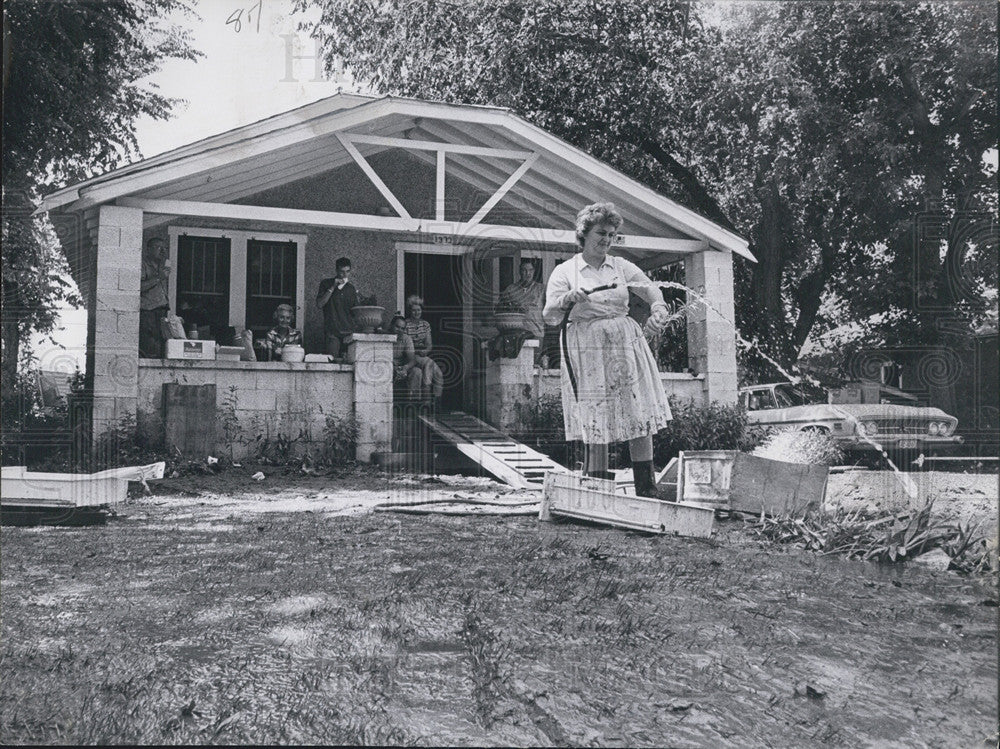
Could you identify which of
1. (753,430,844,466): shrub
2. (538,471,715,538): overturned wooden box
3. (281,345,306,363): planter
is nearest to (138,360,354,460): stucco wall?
(281,345,306,363): planter

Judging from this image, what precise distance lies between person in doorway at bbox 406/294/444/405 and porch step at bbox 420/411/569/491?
340mm

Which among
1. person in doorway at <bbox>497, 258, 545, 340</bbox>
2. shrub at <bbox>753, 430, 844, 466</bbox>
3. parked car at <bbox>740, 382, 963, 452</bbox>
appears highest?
person in doorway at <bbox>497, 258, 545, 340</bbox>

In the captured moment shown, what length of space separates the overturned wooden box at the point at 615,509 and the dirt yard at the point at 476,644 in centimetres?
31

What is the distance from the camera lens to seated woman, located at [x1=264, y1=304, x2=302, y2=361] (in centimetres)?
920

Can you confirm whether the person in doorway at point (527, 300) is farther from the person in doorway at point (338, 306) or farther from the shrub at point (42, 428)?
the shrub at point (42, 428)

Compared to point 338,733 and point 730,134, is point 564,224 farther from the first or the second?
point 338,733

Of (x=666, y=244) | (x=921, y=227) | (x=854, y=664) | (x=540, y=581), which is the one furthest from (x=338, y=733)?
(x=666, y=244)

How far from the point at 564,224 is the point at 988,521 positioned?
718cm

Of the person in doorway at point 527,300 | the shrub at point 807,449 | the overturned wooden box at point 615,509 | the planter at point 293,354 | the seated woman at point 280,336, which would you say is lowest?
the overturned wooden box at point 615,509

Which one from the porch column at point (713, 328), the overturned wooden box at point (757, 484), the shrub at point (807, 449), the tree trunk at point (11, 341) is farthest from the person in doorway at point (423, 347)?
the overturned wooden box at point (757, 484)

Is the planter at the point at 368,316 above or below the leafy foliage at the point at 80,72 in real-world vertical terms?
below

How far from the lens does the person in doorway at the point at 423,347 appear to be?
9.43m

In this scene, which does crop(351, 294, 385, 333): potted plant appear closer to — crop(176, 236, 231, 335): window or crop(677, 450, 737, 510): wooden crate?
crop(176, 236, 231, 335): window

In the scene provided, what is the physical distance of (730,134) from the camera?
35.1 ft
